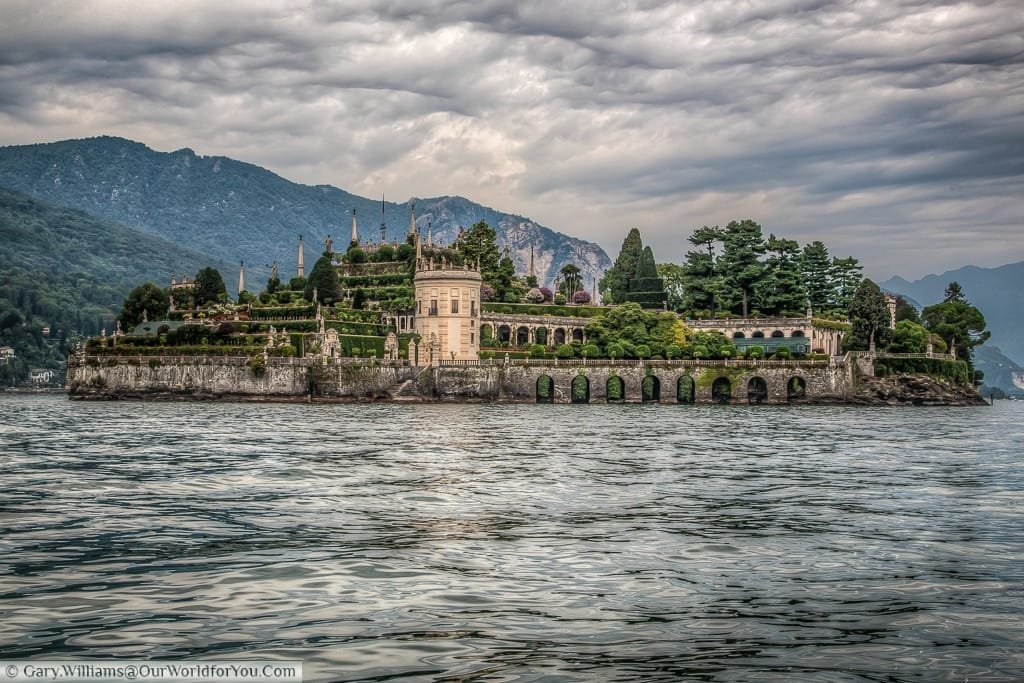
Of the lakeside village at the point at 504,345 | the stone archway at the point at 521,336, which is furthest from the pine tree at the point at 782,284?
the stone archway at the point at 521,336

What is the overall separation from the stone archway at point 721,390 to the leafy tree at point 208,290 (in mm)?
66614

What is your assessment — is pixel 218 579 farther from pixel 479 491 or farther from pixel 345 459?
pixel 345 459

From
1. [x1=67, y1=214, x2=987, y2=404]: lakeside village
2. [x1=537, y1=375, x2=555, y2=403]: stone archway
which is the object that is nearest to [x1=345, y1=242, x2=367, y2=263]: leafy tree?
[x1=67, y1=214, x2=987, y2=404]: lakeside village

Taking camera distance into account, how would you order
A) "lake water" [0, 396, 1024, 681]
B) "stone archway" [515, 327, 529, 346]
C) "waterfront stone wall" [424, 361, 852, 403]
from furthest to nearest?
"stone archway" [515, 327, 529, 346], "waterfront stone wall" [424, 361, 852, 403], "lake water" [0, 396, 1024, 681]

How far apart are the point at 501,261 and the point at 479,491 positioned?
12569 cm

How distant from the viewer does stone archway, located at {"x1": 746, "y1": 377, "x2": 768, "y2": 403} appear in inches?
4825

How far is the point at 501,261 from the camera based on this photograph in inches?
6230

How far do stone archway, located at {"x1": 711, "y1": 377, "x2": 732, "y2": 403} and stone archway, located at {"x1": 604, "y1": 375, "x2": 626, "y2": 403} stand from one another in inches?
399

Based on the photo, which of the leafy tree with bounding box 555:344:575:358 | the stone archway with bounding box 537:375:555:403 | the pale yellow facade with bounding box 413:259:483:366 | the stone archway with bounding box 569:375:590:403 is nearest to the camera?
the leafy tree with bounding box 555:344:575:358

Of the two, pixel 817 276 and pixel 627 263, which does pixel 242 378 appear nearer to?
pixel 627 263

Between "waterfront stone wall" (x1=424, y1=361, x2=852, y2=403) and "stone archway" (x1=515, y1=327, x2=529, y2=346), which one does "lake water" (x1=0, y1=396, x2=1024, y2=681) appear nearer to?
"waterfront stone wall" (x1=424, y1=361, x2=852, y2=403)

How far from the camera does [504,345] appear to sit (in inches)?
5212

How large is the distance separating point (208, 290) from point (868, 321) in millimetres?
86195

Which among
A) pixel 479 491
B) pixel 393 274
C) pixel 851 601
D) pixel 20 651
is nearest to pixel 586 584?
pixel 851 601
